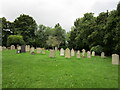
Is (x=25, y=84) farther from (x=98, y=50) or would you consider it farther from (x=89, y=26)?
(x=89, y=26)

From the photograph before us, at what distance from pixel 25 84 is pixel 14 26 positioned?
40373mm

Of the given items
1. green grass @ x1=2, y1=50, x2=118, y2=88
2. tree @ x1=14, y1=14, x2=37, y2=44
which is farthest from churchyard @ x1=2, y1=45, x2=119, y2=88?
tree @ x1=14, y1=14, x2=37, y2=44

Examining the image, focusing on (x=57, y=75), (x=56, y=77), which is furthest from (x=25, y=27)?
(x=56, y=77)

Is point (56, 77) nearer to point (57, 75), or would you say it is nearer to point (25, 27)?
point (57, 75)

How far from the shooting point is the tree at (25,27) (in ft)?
131

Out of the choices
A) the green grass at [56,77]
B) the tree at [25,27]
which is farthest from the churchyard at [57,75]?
the tree at [25,27]

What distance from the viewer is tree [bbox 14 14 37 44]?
39850 millimetres

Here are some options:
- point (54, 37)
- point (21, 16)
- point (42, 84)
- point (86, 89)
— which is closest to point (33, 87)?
point (42, 84)

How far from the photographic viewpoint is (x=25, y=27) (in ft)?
137

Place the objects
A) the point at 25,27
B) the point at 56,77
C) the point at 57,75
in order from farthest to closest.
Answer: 1. the point at 25,27
2. the point at 57,75
3. the point at 56,77

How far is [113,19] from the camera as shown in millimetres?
14758

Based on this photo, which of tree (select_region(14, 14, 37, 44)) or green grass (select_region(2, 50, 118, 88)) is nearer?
green grass (select_region(2, 50, 118, 88))

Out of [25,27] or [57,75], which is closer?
[57,75]

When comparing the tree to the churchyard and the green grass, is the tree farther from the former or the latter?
the green grass
